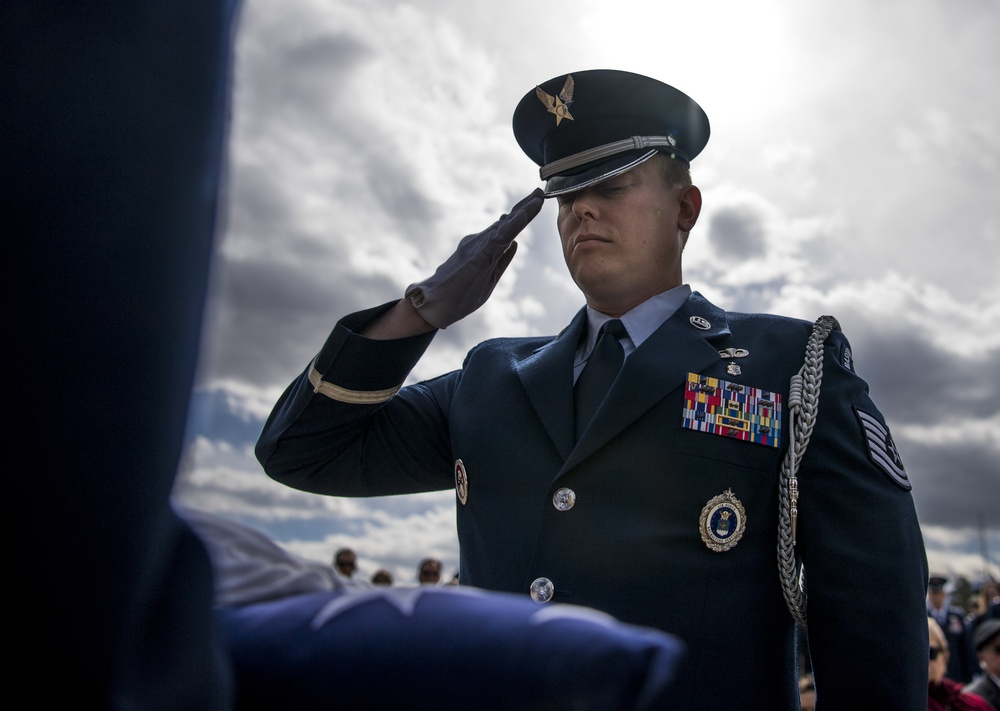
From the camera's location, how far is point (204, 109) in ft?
1.51

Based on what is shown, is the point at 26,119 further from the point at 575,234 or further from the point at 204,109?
the point at 575,234

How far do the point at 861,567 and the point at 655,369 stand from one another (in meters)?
0.72

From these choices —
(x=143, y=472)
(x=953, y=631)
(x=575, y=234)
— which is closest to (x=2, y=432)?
(x=143, y=472)

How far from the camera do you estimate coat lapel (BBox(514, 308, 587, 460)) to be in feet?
7.50

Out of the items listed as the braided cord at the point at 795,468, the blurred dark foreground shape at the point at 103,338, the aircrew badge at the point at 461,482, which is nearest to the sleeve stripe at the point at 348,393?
the aircrew badge at the point at 461,482

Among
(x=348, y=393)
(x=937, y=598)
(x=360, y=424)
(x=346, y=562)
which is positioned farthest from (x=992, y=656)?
(x=348, y=393)

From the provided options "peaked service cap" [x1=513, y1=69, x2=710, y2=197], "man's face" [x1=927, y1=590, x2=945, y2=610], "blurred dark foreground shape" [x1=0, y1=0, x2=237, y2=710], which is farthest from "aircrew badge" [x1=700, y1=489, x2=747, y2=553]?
"man's face" [x1=927, y1=590, x2=945, y2=610]

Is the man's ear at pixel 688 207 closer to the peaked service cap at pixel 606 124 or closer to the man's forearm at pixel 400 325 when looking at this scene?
the peaked service cap at pixel 606 124

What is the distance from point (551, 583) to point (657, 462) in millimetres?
414

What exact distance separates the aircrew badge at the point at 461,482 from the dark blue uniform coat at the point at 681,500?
0.07 ft

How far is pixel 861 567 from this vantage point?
1.99m

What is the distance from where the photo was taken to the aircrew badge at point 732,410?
2.20 meters

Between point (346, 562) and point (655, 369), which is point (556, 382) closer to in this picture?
point (655, 369)

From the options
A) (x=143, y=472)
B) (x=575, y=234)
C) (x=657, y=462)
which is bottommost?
(x=143, y=472)
